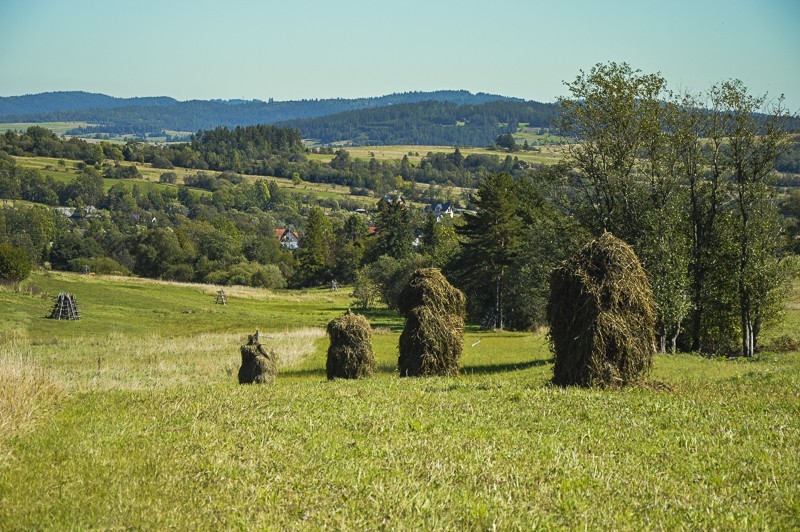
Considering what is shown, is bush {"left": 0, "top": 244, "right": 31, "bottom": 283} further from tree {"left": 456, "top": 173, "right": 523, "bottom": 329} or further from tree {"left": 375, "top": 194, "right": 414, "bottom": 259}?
tree {"left": 375, "top": 194, "right": 414, "bottom": 259}

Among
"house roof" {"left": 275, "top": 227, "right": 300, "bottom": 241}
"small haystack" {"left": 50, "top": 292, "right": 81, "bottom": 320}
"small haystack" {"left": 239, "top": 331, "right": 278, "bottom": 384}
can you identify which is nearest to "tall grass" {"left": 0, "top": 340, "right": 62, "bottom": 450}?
"small haystack" {"left": 239, "top": 331, "right": 278, "bottom": 384}

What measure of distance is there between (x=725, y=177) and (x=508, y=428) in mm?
32359

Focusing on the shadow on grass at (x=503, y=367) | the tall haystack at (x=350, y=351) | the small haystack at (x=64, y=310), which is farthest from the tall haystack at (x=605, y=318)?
the small haystack at (x=64, y=310)

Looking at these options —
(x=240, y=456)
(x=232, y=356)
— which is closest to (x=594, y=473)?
(x=240, y=456)

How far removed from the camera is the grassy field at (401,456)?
25.6ft

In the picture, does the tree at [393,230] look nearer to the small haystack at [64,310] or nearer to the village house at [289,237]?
the small haystack at [64,310]

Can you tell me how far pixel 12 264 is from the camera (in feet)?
214

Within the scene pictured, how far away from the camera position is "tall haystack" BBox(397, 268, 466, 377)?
25406mm

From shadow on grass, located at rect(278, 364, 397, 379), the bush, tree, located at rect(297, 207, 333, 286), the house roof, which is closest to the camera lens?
shadow on grass, located at rect(278, 364, 397, 379)

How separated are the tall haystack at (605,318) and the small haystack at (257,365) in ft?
37.7

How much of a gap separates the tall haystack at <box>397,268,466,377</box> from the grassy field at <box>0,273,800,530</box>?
6812mm

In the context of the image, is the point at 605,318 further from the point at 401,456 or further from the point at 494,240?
the point at 494,240

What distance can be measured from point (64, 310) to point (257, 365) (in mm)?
33852

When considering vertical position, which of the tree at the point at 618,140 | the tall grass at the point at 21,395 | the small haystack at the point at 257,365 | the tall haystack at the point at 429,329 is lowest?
the small haystack at the point at 257,365
